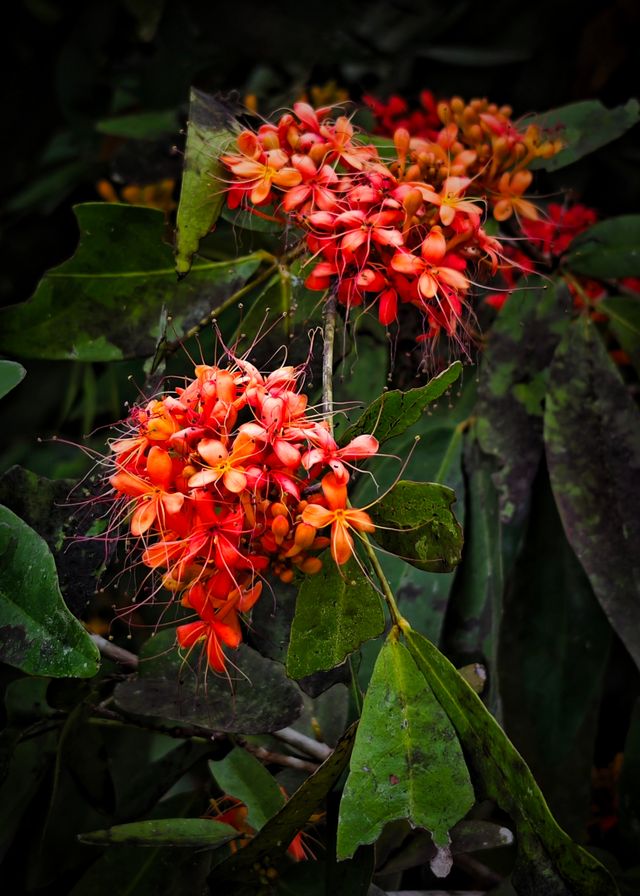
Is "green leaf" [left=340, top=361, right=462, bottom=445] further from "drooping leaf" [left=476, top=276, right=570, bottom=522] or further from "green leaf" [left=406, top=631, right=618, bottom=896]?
"drooping leaf" [left=476, top=276, right=570, bottom=522]

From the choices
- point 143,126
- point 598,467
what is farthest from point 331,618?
point 143,126

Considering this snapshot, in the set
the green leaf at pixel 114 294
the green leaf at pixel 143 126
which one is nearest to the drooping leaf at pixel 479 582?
the green leaf at pixel 114 294

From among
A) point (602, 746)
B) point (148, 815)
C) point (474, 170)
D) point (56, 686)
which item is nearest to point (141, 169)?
point (474, 170)

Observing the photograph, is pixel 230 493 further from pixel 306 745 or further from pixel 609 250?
pixel 609 250

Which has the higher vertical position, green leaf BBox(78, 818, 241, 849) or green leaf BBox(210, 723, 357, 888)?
green leaf BBox(210, 723, 357, 888)

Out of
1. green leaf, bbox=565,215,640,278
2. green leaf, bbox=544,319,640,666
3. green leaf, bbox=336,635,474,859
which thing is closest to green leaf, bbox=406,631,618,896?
green leaf, bbox=336,635,474,859

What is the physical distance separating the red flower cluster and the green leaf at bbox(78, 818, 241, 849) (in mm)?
238

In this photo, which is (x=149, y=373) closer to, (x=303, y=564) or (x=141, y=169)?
(x=303, y=564)

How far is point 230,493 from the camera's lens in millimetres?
803

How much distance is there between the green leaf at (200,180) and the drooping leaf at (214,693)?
1.43 feet

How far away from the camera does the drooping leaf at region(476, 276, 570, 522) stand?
117cm

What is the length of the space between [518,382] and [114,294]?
0.55 meters

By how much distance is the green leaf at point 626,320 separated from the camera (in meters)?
1.25

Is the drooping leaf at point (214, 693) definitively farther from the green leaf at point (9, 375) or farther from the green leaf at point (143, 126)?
the green leaf at point (143, 126)
